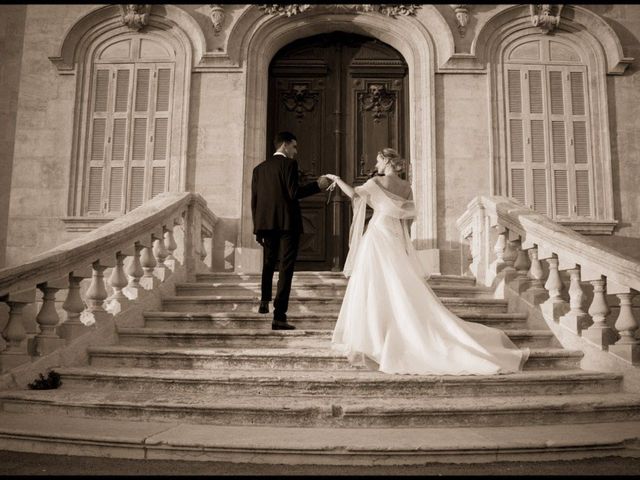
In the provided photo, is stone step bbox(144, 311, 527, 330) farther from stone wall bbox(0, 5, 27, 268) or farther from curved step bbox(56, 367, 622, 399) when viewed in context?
stone wall bbox(0, 5, 27, 268)

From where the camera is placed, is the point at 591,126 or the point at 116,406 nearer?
the point at 116,406

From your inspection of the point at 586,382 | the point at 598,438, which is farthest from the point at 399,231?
the point at 598,438

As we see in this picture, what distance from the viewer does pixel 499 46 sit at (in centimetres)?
888

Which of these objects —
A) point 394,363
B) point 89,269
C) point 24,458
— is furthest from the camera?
point 89,269

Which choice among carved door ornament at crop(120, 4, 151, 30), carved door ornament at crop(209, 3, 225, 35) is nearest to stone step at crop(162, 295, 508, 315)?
carved door ornament at crop(209, 3, 225, 35)

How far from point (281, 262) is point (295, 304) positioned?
73 cm

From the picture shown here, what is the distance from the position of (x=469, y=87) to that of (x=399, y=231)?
4.25 metres

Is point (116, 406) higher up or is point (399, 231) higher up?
point (399, 231)

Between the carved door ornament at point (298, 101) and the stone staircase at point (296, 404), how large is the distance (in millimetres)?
4490

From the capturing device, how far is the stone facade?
27.7ft

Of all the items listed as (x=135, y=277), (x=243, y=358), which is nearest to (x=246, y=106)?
(x=135, y=277)

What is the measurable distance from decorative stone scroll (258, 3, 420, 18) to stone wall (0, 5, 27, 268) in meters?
3.50

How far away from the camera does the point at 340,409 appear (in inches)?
148

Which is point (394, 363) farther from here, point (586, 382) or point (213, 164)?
point (213, 164)
